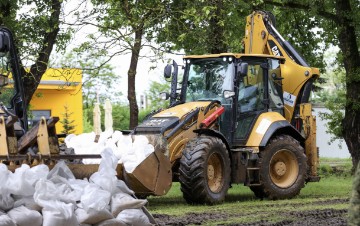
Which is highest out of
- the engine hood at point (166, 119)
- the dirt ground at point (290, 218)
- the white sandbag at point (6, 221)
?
the engine hood at point (166, 119)

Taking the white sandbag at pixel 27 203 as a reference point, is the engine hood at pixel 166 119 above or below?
above

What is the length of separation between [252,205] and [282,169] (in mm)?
2211

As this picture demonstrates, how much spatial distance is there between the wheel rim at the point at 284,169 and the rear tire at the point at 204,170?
1.53 metres

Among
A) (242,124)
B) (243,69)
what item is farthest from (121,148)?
(242,124)

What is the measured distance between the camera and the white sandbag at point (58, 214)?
10398mm

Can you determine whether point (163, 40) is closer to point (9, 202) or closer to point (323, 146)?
point (9, 202)

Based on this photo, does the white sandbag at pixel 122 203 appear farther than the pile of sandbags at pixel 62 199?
Yes

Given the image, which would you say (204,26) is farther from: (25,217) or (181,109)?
(25,217)

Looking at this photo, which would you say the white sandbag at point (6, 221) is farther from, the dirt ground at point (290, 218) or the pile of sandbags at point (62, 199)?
the dirt ground at point (290, 218)

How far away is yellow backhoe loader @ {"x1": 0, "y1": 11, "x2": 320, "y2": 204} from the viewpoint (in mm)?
17156

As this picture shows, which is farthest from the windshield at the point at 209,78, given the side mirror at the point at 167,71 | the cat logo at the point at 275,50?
the cat logo at the point at 275,50

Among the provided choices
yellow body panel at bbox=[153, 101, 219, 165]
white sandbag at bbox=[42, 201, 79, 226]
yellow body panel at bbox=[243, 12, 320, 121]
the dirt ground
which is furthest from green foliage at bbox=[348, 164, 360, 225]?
yellow body panel at bbox=[243, 12, 320, 121]

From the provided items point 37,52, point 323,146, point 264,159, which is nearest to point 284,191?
point 264,159

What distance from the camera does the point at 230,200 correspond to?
18703 mm
